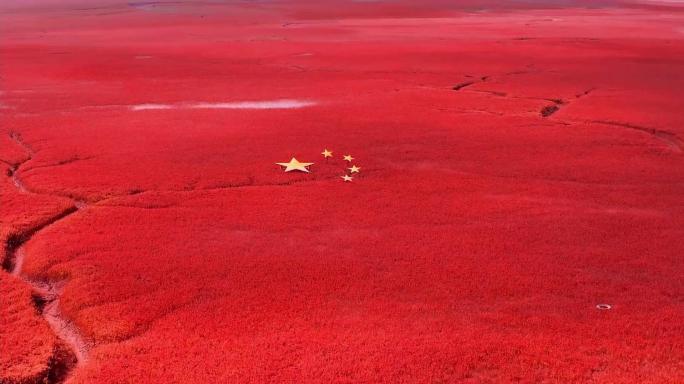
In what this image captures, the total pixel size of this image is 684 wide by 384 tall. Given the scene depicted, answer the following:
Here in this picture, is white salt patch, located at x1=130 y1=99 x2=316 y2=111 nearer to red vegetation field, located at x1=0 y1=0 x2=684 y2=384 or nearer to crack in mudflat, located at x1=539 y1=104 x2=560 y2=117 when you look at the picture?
red vegetation field, located at x1=0 y1=0 x2=684 y2=384

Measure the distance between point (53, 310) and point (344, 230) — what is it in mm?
3506

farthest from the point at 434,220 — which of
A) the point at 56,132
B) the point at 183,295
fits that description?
the point at 56,132

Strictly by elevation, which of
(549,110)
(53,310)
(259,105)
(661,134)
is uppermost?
(259,105)

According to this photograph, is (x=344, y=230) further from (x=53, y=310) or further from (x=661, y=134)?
(x=661, y=134)

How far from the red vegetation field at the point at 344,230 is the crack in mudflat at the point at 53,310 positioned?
0.03 m

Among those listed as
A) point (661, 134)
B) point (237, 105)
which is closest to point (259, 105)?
point (237, 105)

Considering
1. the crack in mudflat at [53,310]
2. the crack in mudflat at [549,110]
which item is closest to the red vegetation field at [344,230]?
the crack in mudflat at [53,310]

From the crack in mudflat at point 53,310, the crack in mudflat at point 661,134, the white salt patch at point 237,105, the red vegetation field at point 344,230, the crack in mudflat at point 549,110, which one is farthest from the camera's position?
the white salt patch at point 237,105

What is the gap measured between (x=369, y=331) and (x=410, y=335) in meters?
0.37

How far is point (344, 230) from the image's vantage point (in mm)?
7969

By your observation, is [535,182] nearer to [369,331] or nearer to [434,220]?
[434,220]

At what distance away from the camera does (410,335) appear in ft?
18.3

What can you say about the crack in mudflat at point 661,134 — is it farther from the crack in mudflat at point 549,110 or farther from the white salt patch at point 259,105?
the white salt patch at point 259,105

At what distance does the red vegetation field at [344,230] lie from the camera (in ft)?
17.5
